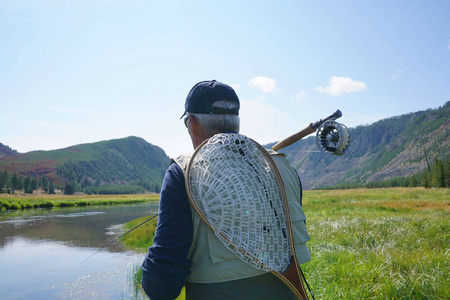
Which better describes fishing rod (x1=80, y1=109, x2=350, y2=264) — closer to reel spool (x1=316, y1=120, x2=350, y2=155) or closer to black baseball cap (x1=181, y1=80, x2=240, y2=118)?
reel spool (x1=316, y1=120, x2=350, y2=155)

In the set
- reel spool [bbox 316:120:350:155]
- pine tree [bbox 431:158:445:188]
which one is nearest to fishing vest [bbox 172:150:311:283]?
reel spool [bbox 316:120:350:155]

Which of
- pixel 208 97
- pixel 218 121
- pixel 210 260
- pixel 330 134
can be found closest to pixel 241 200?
pixel 210 260

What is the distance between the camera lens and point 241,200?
5.59ft

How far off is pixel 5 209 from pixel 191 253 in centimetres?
5104

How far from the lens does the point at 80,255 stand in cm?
1576

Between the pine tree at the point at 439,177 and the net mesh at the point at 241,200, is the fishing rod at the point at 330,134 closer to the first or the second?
the net mesh at the point at 241,200

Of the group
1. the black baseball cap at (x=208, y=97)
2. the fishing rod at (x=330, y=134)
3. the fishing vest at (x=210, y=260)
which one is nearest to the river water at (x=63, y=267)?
the fishing rod at (x=330, y=134)

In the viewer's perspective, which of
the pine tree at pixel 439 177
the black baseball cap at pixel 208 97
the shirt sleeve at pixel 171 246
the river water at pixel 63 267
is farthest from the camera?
the pine tree at pixel 439 177

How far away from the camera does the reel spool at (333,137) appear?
234 centimetres

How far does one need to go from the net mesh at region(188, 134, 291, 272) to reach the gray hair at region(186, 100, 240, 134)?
19cm

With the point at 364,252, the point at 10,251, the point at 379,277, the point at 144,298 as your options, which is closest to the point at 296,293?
the point at 379,277

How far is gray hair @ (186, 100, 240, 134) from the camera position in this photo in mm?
1972

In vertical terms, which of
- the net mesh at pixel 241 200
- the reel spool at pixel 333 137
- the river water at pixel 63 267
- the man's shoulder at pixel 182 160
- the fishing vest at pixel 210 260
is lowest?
the river water at pixel 63 267

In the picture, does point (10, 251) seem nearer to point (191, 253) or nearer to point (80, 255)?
point (80, 255)
